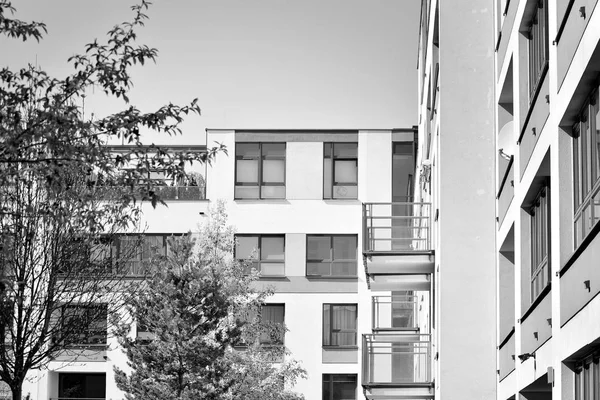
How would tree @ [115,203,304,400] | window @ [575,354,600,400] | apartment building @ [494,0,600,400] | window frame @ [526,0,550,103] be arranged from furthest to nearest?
tree @ [115,203,304,400] < window frame @ [526,0,550,103] < window @ [575,354,600,400] < apartment building @ [494,0,600,400]

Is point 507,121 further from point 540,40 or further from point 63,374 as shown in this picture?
point 63,374

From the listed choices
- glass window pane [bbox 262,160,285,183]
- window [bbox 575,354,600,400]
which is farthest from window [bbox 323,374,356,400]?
window [bbox 575,354,600,400]

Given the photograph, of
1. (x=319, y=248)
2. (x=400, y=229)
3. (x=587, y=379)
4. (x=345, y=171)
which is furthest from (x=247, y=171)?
(x=587, y=379)

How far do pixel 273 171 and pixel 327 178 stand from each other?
244 centimetres

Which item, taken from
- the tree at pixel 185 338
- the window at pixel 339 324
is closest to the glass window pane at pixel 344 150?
the window at pixel 339 324

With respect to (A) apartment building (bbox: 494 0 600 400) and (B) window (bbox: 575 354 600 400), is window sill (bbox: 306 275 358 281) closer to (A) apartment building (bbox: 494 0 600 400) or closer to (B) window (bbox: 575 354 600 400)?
(A) apartment building (bbox: 494 0 600 400)

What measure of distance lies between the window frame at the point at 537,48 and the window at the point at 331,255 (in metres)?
33.4

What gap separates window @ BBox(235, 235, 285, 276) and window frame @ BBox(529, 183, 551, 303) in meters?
33.2

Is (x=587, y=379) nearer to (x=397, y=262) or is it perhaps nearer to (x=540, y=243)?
(x=540, y=243)

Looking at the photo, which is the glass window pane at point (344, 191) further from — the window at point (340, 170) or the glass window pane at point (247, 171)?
the glass window pane at point (247, 171)

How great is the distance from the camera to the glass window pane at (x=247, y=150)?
5059 cm

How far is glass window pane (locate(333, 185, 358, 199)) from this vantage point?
167ft

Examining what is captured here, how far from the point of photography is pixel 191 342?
122 ft

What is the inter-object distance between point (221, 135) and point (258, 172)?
7.69ft
